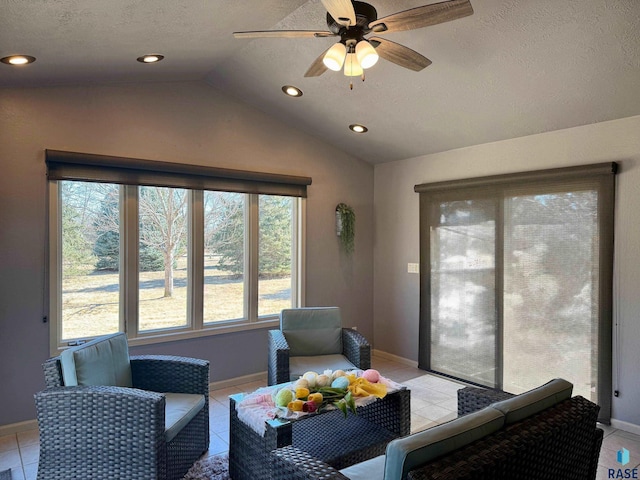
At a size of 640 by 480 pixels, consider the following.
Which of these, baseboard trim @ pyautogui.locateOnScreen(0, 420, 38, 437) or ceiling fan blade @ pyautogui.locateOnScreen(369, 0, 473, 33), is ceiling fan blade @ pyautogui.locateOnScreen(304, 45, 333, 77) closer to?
ceiling fan blade @ pyautogui.locateOnScreen(369, 0, 473, 33)

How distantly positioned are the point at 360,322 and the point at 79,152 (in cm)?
347

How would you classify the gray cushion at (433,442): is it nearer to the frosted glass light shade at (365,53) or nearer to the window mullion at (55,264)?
the frosted glass light shade at (365,53)

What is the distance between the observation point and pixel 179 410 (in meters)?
2.60

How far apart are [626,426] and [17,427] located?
457 centimetres

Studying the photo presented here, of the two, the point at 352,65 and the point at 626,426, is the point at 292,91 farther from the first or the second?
the point at 626,426

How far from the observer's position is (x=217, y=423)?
3400 millimetres

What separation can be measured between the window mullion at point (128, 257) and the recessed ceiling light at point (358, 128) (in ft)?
7.08

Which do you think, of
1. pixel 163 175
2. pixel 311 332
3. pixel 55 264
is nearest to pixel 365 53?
pixel 163 175

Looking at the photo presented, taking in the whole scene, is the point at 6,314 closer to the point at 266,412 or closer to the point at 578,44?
the point at 266,412

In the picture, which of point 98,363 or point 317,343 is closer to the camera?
point 98,363

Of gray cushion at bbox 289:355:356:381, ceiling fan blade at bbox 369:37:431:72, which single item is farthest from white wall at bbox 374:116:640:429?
ceiling fan blade at bbox 369:37:431:72

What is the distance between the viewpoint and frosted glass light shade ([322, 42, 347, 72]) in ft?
7.50

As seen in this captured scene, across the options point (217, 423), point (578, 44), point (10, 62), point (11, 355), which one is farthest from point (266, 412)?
point (578, 44)

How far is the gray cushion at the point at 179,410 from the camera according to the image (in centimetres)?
243
